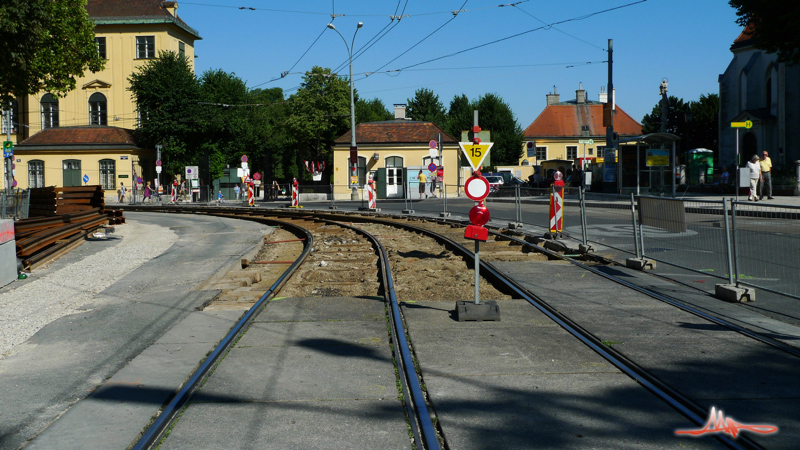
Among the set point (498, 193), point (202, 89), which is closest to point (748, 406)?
point (498, 193)

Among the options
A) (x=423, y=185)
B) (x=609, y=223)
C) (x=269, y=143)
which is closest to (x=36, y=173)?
(x=269, y=143)

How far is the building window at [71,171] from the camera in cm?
5950

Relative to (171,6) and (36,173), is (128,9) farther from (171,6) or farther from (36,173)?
(36,173)

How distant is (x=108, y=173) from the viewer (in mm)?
59781

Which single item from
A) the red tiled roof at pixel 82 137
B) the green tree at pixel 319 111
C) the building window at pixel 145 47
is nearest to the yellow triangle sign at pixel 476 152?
the red tiled roof at pixel 82 137

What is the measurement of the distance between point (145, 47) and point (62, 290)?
5685 centimetres

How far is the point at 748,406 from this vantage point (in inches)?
189

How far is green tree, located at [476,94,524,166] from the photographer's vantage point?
8750cm

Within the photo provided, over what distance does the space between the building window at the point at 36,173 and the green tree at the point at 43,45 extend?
33596 mm

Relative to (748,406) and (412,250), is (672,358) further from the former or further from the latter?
(412,250)

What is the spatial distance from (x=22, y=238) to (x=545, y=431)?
503 inches

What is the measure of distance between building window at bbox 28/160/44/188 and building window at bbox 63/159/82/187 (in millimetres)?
2001

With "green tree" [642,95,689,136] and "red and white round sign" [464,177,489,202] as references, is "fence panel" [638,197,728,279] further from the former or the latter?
→ "green tree" [642,95,689,136]

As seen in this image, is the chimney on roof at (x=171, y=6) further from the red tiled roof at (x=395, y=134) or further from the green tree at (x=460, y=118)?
the green tree at (x=460, y=118)
